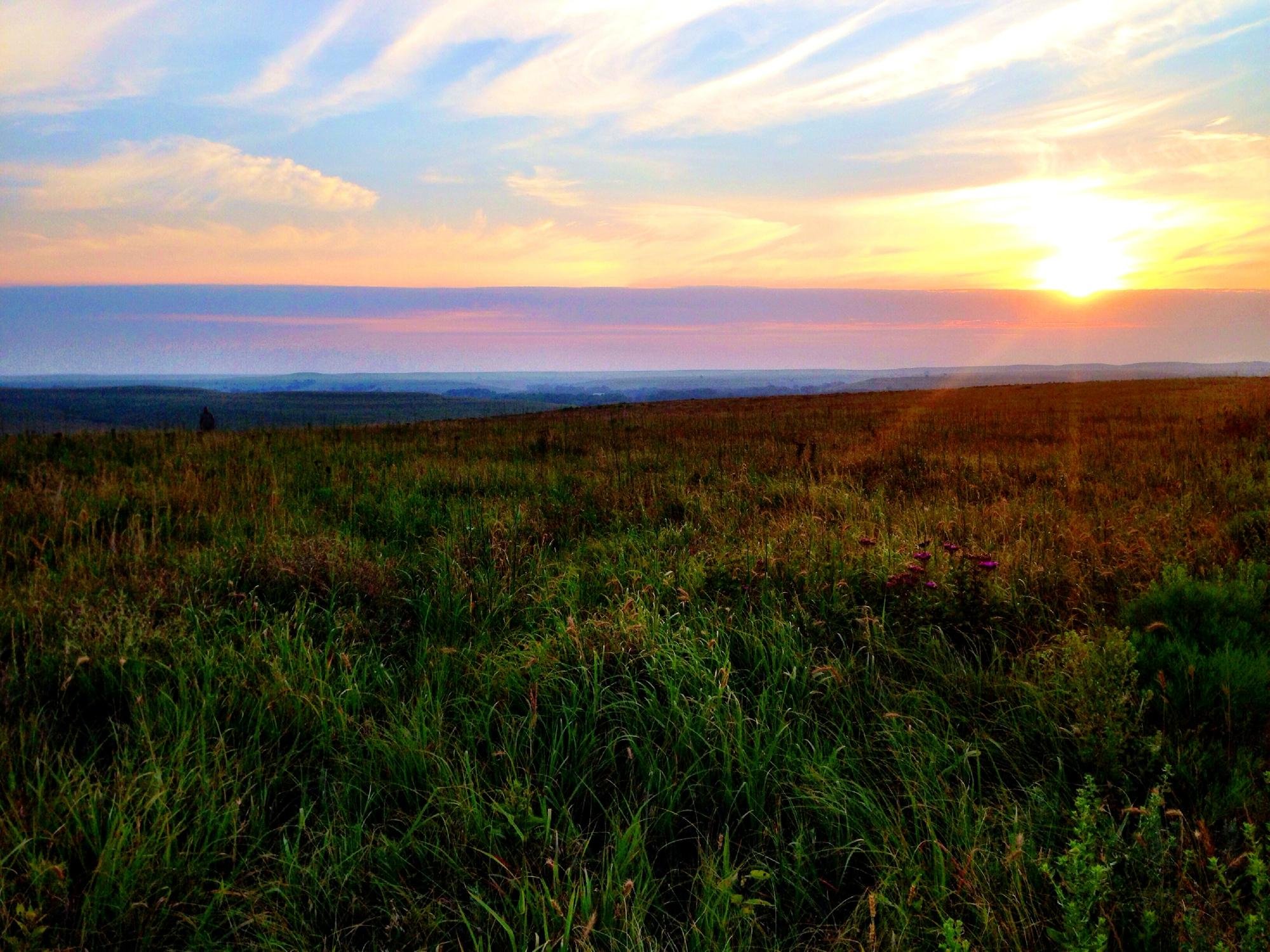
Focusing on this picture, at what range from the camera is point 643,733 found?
2.86 metres

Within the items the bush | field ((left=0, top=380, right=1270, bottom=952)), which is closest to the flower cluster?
field ((left=0, top=380, right=1270, bottom=952))

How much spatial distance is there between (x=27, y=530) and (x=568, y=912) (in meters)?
6.15

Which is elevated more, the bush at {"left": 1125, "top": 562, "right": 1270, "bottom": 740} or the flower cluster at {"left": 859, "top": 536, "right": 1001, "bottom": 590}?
the flower cluster at {"left": 859, "top": 536, "right": 1001, "bottom": 590}

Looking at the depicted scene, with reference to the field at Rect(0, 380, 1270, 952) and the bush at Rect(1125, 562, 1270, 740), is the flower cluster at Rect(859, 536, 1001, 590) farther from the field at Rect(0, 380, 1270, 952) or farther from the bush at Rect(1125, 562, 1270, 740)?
the bush at Rect(1125, 562, 1270, 740)

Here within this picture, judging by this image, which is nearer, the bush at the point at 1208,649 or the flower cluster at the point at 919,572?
the bush at the point at 1208,649

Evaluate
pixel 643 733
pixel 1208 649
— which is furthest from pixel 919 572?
pixel 643 733

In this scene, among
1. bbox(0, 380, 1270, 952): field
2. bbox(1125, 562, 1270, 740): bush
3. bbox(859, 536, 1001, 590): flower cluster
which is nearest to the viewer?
bbox(0, 380, 1270, 952): field

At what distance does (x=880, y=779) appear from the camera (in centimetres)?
257

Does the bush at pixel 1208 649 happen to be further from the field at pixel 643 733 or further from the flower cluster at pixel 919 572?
the flower cluster at pixel 919 572

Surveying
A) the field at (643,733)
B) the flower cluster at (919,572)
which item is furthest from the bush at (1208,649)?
the flower cluster at (919,572)

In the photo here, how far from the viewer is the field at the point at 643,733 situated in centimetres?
199

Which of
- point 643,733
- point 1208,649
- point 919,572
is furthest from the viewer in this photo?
point 919,572

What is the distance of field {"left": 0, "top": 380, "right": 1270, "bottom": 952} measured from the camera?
6.52 ft

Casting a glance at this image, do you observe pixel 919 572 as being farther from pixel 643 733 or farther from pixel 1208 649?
pixel 643 733
